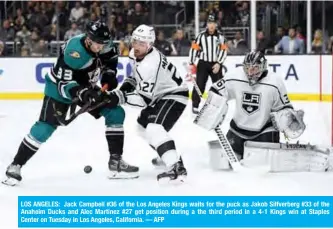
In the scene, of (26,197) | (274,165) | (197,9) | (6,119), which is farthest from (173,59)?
(26,197)

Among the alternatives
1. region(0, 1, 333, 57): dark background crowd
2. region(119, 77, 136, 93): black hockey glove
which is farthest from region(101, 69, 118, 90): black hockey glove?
region(0, 1, 333, 57): dark background crowd

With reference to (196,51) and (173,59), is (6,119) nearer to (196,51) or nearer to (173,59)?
(196,51)

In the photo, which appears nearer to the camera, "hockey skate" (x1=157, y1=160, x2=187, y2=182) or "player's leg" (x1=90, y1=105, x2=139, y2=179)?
"hockey skate" (x1=157, y1=160, x2=187, y2=182)

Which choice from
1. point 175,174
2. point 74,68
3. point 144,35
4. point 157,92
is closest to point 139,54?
point 144,35

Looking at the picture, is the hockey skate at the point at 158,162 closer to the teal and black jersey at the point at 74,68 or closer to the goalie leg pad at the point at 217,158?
the goalie leg pad at the point at 217,158

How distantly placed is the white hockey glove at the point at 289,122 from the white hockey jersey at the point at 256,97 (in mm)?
51

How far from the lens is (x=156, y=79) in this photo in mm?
4215

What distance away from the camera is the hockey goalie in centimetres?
457

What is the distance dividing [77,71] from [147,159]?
110cm

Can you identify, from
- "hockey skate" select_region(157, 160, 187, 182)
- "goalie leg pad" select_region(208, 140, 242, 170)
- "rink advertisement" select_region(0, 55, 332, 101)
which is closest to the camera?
"hockey skate" select_region(157, 160, 187, 182)

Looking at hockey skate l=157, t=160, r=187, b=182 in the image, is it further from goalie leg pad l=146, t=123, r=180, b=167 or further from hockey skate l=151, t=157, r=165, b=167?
hockey skate l=151, t=157, r=165, b=167

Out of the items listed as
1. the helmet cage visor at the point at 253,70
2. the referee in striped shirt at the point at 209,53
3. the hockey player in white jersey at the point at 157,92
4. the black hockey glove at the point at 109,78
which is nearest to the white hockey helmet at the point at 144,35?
the hockey player in white jersey at the point at 157,92

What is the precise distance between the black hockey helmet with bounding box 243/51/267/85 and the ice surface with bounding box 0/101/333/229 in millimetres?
563

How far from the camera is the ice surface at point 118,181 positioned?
4.18 m
